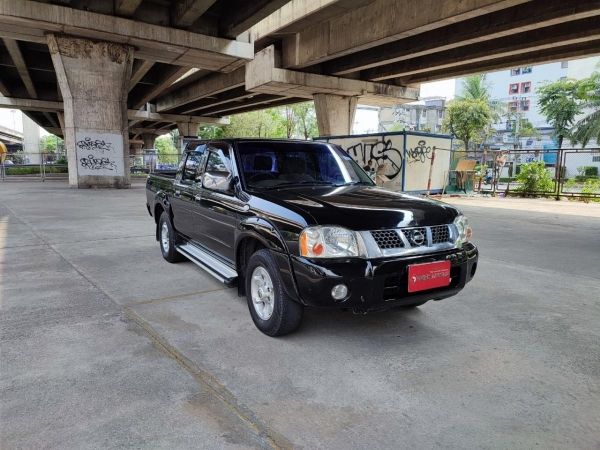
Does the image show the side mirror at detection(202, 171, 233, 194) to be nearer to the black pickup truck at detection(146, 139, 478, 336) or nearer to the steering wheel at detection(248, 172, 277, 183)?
the black pickup truck at detection(146, 139, 478, 336)

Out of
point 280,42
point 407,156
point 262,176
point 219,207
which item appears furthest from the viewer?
point 280,42

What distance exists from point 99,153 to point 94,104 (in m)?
1.98

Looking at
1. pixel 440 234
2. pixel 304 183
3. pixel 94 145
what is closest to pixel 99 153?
pixel 94 145

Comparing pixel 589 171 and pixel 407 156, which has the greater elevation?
pixel 407 156

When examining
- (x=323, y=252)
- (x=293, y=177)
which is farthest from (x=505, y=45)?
(x=323, y=252)

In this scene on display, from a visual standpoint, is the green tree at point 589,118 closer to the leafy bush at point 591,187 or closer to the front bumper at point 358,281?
the leafy bush at point 591,187

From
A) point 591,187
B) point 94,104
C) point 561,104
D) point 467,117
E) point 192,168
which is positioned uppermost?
point 561,104

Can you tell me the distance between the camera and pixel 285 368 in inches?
116

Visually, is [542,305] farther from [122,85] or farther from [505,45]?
[122,85]

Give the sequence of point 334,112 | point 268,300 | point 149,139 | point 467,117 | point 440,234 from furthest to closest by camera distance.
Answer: point 149,139, point 467,117, point 334,112, point 268,300, point 440,234

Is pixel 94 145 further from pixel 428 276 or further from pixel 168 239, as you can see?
pixel 428 276

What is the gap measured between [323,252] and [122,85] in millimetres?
18007

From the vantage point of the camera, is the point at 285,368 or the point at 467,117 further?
the point at 467,117

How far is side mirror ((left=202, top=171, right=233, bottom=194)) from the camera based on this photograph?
4027 mm
